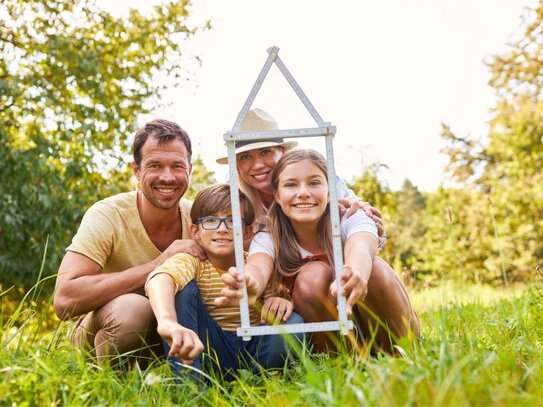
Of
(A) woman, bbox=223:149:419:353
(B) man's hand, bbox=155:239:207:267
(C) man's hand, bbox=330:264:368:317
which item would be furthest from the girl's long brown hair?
(C) man's hand, bbox=330:264:368:317

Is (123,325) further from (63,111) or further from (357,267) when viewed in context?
(63,111)

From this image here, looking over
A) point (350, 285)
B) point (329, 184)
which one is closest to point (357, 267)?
point (350, 285)

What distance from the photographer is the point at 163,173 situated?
3850mm

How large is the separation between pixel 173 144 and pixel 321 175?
3.40ft

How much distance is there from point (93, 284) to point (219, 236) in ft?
2.54

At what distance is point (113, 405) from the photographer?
242 cm

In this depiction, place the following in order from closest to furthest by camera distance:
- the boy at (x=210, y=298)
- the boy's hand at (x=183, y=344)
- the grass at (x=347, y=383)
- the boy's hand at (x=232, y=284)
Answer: the grass at (x=347, y=383)
the boy's hand at (x=183, y=344)
the boy's hand at (x=232, y=284)
the boy at (x=210, y=298)

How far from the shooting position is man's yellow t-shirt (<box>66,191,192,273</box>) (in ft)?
12.4

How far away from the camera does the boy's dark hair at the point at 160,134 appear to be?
3936mm

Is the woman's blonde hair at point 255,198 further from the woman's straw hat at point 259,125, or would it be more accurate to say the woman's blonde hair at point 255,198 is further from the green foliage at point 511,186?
the green foliage at point 511,186

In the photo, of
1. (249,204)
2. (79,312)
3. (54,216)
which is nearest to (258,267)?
(249,204)

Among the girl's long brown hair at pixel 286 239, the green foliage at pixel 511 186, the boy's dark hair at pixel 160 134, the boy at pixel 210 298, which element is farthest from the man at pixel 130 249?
the green foliage at pixel 511 186

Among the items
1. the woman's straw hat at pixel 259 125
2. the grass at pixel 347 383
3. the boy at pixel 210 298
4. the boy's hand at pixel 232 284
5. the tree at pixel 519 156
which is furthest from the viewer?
the tree at pixel 519 156

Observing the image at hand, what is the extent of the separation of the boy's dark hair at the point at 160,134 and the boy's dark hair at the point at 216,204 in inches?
18.9
